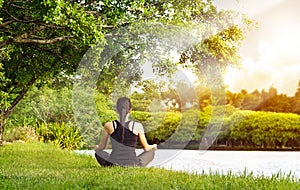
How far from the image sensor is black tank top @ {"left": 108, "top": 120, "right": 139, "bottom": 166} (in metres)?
7.67

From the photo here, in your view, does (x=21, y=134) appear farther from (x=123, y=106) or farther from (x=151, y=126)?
(x=123, y=106)

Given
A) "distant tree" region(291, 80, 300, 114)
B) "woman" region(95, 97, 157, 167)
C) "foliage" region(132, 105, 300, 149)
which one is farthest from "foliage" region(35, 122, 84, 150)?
"distant tree" region(291, 80, 300, 114)

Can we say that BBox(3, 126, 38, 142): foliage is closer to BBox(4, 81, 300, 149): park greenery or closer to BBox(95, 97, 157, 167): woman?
BBox(4, 81, 300, 149): park greenery

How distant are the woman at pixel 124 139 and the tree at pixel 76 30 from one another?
115cm

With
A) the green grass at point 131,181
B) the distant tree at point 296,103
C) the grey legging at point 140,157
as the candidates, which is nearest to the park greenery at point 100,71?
the green grass at point 131,181

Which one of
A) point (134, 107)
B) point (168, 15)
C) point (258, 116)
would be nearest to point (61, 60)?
point (134, 107)

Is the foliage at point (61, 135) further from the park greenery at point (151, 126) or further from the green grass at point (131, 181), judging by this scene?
the green grass at point (131, 181)

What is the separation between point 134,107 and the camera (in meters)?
10.6

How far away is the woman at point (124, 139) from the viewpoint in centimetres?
758

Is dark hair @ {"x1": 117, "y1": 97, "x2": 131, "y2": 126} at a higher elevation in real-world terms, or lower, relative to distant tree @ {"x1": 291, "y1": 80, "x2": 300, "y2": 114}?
lower

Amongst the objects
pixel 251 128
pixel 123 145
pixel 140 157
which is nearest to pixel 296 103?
pixel 251 128

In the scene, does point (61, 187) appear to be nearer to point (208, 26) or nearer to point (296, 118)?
point (208, 26)

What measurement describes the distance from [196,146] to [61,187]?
20266 millimetres

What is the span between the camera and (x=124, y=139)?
7.71 metres
